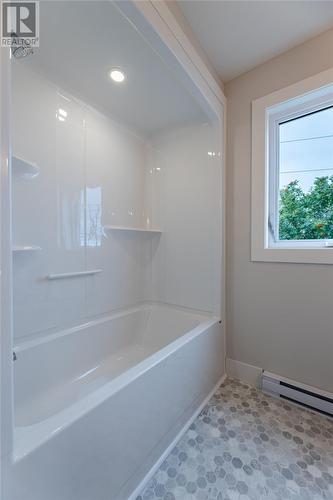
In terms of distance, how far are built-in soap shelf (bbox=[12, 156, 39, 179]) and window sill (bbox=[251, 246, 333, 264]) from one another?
160 centimetres

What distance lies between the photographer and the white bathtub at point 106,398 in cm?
71

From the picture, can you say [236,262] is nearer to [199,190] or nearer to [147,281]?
[199,190]

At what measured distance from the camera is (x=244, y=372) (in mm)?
1801

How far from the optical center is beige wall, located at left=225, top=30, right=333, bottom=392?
1.46m

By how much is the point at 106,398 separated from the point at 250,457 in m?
0.89

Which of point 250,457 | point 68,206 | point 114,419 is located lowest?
point 250,457

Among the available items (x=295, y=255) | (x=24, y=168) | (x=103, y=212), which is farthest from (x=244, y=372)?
(x=24, y=168)

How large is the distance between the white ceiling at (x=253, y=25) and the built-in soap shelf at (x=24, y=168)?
4.07 ft

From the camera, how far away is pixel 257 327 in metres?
1.74

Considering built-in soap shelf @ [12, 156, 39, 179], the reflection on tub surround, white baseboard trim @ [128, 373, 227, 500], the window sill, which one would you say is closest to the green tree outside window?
the window sill

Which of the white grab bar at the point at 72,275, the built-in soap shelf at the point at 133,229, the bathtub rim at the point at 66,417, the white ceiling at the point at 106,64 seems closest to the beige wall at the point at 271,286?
the white ceiling at the point at 106,64

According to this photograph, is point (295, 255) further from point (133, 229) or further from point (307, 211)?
point (133, 229)
